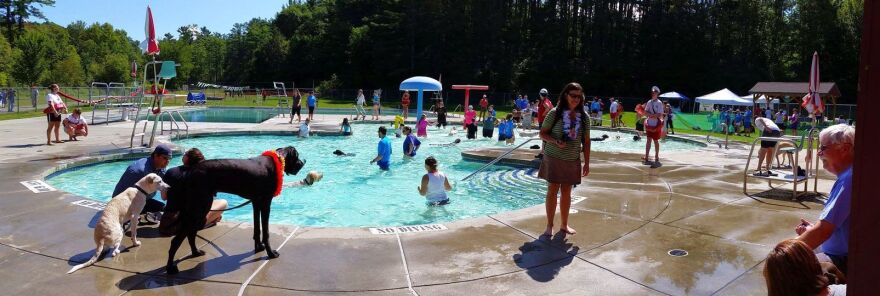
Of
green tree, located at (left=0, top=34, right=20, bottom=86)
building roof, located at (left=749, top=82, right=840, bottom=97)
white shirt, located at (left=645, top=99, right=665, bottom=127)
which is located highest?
green tree, located at (left=0, top=34, right=20, bottom=86)

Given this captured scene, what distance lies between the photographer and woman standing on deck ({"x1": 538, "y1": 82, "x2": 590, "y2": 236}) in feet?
20.8

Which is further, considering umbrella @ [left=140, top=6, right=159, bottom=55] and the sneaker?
umbrella @ [left=140, top=6, right=159, bottom=55]

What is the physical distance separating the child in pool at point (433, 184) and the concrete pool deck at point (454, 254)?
5.72 ft

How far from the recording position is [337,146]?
18484 mm

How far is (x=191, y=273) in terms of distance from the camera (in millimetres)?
5215

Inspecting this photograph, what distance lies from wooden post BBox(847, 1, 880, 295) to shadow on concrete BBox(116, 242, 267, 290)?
4810 mm

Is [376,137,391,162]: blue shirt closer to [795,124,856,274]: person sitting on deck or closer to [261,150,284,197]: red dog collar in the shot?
[261,150,284,197]: red dog collar

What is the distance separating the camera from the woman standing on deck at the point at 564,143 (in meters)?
6.34

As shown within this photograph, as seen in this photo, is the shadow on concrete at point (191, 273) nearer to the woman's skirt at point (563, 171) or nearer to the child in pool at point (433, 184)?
the woman's skirt at point (563, 171)

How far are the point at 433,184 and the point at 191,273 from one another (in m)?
4.43

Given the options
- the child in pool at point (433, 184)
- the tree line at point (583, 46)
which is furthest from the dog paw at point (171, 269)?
the tree line at point (583, 46)

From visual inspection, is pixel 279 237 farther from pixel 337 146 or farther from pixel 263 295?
pixel 337 146

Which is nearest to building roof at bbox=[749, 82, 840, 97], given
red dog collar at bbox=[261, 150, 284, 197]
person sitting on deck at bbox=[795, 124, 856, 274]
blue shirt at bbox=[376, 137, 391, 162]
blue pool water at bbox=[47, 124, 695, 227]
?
blue pool water at bbox=[47, 124, 695, 227]

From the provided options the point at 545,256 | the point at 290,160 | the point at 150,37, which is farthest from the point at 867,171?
the point at 150,37
